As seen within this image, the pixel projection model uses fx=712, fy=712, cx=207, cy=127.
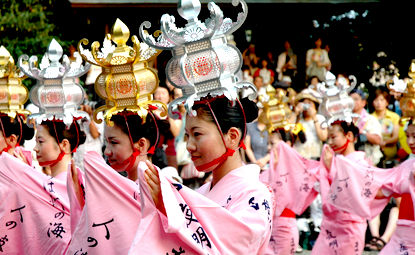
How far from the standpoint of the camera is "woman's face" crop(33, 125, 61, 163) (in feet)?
20.1

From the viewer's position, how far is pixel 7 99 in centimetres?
685

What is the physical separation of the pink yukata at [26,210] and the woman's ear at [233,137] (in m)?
2.08

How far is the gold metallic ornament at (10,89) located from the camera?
6844 mm

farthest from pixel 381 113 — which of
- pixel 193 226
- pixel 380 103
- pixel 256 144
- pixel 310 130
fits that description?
pixel 193 226

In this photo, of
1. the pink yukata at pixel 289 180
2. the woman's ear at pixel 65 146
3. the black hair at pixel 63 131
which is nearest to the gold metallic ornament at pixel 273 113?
the pink yukata at pixel 289 180

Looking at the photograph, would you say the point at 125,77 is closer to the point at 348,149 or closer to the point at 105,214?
the point at 105,214

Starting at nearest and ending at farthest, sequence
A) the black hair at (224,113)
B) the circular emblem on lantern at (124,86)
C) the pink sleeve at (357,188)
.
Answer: the black hair at (224,113)
the circular emblem on lantern at (124,86)
the pink sleeve at (357,188)

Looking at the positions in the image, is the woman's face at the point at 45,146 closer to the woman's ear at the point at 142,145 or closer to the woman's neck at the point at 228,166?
the woman's ear at the point at 142,145

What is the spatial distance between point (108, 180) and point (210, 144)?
32.8 inches

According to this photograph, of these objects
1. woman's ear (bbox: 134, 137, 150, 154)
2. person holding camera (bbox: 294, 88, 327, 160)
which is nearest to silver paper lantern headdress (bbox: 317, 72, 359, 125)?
person holding camera (bbox: 294, 88, 327, 160)

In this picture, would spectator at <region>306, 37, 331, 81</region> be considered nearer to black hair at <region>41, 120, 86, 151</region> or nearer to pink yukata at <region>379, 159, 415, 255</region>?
pink yukata at <region>379, 159, 415, 255</region>

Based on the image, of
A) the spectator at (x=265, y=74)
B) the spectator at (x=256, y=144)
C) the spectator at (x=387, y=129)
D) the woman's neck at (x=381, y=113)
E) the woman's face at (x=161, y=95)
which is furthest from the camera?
the spectator at (x=265, y=74)

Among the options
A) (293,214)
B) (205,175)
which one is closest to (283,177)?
(293,214)

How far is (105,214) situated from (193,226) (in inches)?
39.0
